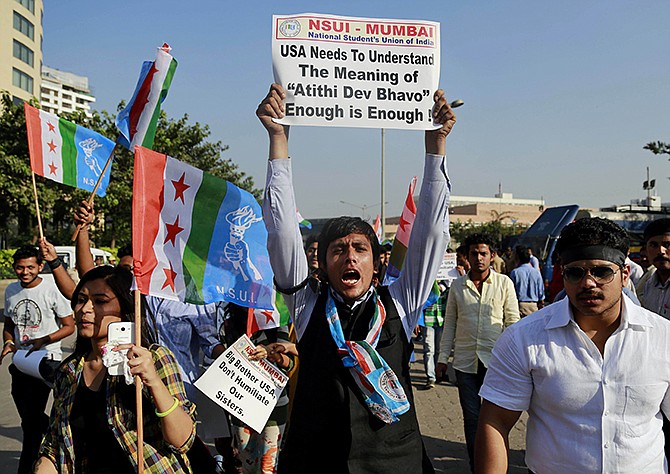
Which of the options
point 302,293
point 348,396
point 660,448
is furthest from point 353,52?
point 660,448

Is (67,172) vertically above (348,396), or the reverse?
(67,172)

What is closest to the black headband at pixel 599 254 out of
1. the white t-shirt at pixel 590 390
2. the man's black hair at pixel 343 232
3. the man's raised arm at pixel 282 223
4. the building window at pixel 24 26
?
the white t-shirt at pixel 590 390

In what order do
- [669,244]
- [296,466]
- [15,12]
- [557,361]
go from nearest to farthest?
[557,361] < [296,466] < [669,244] < [15,12]

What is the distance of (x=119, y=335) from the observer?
2779mm

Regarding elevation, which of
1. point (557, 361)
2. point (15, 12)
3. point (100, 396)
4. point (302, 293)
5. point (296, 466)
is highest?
point (15, 12)

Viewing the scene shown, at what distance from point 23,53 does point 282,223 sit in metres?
56.0

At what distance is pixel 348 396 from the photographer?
256 centimetres

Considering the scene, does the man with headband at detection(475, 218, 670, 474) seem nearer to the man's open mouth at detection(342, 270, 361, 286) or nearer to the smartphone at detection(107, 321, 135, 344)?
the man's open mouth at detection(342, 270, 361, 286)

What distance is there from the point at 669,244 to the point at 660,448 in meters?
2.56

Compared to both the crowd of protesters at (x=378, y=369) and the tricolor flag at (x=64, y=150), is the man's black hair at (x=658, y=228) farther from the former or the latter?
the tricolor flag at (x=64, y=150)

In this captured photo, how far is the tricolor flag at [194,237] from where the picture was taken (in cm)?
331

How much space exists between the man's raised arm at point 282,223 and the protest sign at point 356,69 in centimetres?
26

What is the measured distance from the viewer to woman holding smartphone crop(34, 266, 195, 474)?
8.93ft

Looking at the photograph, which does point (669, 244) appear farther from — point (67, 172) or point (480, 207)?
point (480, 207)
